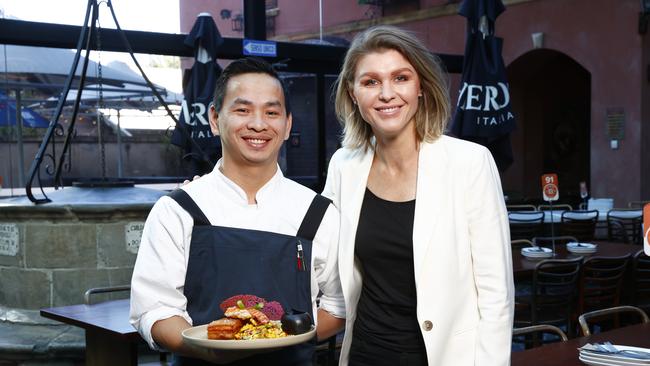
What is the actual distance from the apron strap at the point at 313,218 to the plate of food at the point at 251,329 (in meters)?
0.22

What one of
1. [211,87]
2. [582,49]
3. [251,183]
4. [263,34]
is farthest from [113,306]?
[582,49]

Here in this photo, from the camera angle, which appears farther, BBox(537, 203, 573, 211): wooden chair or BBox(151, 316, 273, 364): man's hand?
BBox(537, 203, 573, 211): wooden chair

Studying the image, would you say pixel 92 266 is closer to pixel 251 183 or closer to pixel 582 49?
pixel 251 183

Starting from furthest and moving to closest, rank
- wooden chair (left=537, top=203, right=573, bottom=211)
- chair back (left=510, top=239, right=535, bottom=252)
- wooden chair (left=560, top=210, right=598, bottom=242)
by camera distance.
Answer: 1. wooden chair (left=537, top=203, right=573, bottom=211)
2. wooden chair (left=560, top=210, right=598, bottom=242)
3. chair back (left=510, top=239, right=535, bottom=252)

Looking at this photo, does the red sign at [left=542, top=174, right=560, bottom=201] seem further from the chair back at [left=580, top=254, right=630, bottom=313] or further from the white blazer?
the white blazer

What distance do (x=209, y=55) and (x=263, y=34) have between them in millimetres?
1506

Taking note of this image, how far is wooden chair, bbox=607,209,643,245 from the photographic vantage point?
8.23 m

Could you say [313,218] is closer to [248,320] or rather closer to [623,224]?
[248,320]

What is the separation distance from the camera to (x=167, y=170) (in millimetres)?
17109

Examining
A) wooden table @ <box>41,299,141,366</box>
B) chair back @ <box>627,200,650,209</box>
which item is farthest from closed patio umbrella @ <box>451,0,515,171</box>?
chair back @ <box>627,200,650,209</box>

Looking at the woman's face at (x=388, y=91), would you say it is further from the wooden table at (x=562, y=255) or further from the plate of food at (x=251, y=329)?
the wooden table at (x=562, y=255)

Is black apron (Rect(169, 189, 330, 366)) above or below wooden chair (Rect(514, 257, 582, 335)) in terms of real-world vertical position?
above

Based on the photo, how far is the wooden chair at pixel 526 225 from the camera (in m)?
7.73

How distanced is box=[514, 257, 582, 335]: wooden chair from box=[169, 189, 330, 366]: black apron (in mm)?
3185
